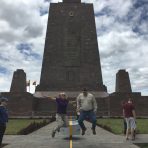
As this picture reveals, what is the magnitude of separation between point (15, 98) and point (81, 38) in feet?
44.7

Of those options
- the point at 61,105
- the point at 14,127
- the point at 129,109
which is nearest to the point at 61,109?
the point at 61,105

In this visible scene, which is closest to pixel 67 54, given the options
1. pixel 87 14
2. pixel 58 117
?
pixel 87 14

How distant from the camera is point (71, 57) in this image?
50875mm

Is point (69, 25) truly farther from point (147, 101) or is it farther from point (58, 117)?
point (58, 117)

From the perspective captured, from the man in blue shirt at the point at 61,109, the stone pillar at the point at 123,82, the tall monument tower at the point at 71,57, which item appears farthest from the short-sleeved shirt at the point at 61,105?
the stone pillar at the point at 123,82

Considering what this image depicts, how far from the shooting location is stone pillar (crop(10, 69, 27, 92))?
5181 cm

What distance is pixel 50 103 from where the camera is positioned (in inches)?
1796

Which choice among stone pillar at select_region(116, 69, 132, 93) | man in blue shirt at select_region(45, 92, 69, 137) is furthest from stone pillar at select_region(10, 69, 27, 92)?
man in blue shirt at select_region(45, 92, 69, 137)

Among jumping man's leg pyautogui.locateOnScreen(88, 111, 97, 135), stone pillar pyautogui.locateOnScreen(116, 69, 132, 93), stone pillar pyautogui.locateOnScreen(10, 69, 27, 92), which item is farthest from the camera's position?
stone pillar pyautogui.locateOnScreen(10, 69, 27, 92)

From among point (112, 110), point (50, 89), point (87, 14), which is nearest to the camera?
point (112, 110)

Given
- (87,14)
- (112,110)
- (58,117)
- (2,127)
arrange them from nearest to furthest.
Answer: (2,127)
(58,117)
(112,110)
(87,14)

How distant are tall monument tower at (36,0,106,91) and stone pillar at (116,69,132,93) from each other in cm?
268

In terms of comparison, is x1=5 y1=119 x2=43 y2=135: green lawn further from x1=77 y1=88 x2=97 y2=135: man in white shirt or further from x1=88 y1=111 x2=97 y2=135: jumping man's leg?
x1=88 y1=111 x2=97 y2=135: jumping man's leg

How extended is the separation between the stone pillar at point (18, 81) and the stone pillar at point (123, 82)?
46.2ft
